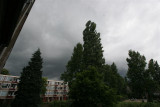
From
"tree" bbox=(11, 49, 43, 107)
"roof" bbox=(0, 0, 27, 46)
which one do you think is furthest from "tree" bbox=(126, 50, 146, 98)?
"roof" bbox=(0, 0, 27, 46)

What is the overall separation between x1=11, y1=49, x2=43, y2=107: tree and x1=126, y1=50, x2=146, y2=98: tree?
2143cm

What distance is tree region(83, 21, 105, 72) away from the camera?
707 inches

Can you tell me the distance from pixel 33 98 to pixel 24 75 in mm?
5536

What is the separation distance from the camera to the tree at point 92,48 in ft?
58.9

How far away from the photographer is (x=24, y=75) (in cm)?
2397

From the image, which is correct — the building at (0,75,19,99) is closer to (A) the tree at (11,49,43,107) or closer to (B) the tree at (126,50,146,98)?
(A) the tree at (11,49,43,107)

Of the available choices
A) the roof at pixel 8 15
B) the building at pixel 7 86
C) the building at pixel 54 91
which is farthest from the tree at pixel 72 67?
the building at pixel 54 91

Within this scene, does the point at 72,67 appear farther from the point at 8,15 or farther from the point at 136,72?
the point at 8,15

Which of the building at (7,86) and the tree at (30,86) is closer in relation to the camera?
the tree at (30,86)

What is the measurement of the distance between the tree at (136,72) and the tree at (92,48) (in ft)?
40.1

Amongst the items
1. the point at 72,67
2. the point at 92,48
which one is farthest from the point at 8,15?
the point at 72,67

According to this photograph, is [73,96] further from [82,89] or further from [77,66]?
[77,66]

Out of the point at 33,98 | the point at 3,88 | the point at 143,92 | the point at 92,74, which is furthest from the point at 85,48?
the point at 3,88

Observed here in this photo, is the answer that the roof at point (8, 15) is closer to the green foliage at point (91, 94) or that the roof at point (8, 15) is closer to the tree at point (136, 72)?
the green foliage at point (91, 94)
